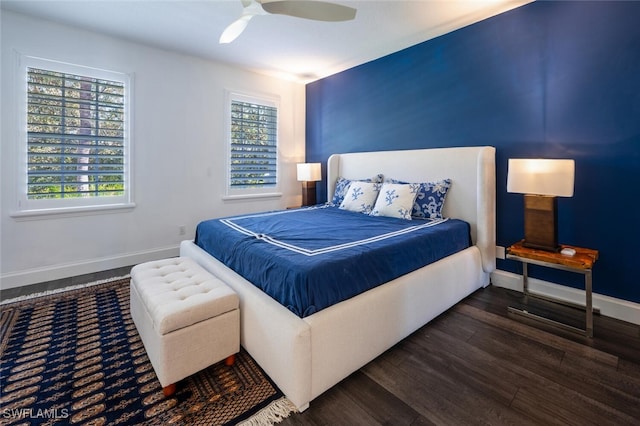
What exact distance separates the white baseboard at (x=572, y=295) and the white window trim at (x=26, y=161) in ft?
14.1

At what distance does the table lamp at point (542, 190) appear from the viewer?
2.22 meters

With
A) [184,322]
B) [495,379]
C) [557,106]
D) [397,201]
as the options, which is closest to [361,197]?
[397,201]

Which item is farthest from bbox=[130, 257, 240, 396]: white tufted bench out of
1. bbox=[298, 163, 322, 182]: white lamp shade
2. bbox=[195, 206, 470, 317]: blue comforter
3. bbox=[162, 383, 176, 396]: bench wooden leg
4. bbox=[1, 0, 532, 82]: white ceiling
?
bbox=[298, 163, 322, 182]: white lamp shade

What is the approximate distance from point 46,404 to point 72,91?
10.1ft

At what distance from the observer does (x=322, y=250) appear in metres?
A: 1.91

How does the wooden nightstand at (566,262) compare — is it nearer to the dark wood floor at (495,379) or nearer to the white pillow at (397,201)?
the dark wood floor at (495,379)

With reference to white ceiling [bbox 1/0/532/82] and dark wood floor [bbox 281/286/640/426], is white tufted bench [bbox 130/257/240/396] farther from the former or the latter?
white ceiling [bbox 1/0/532/82]

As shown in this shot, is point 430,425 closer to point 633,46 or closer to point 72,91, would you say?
point 633,46

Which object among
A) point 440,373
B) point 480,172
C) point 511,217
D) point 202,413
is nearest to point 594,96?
point 480,172

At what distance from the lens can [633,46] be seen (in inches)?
86.7

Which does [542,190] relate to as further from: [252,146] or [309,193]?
[252,146]

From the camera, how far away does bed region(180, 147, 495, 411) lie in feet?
4.93

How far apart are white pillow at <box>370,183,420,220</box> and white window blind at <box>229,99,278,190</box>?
2.27 metres

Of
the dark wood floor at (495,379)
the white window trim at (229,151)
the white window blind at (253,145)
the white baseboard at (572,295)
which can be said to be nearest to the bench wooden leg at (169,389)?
the dark wood floor at (495,379)
